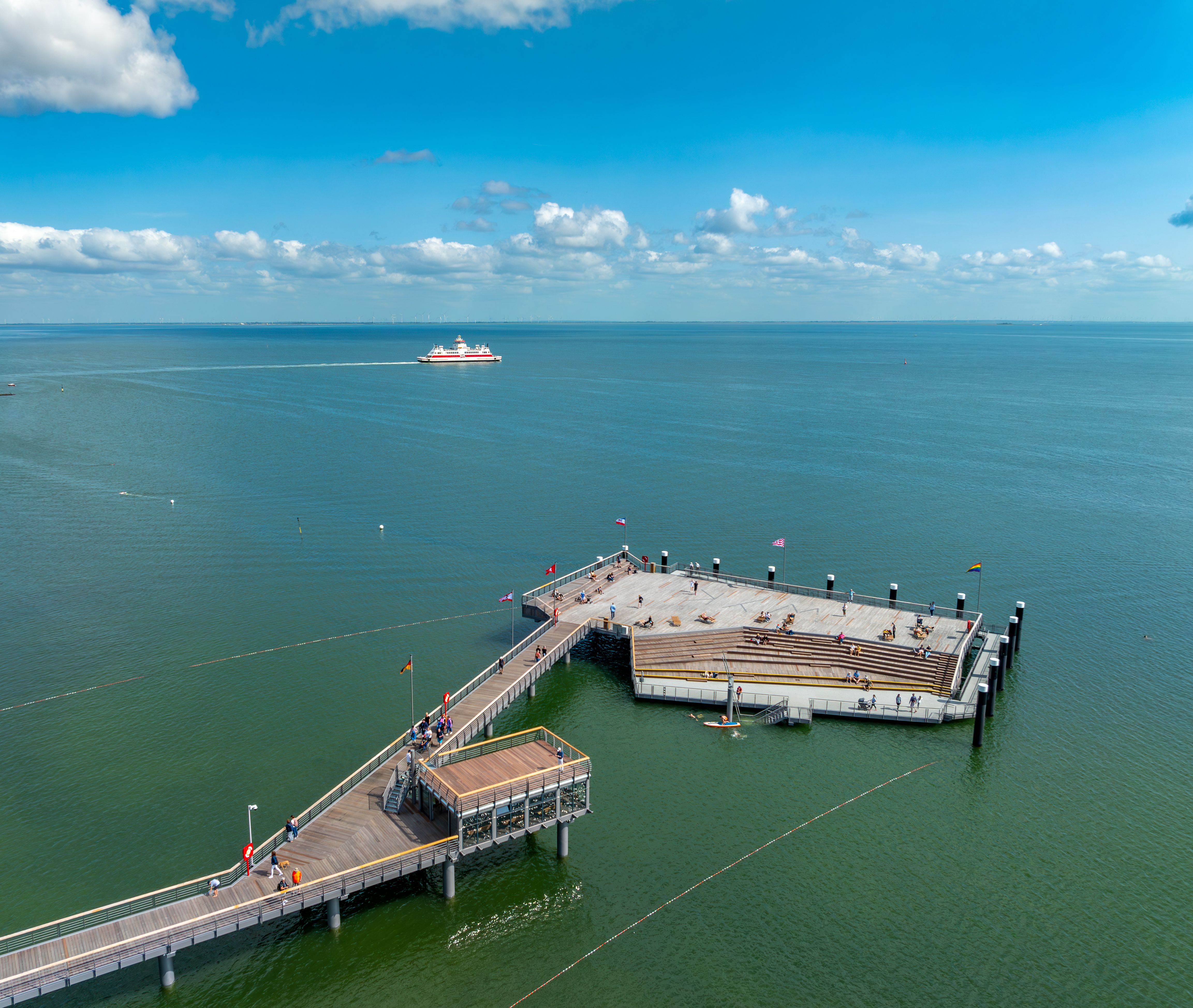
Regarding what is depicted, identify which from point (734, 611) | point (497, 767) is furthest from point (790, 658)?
point (497, 767)

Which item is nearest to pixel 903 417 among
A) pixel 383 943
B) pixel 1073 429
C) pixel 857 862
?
pixel 1073 429

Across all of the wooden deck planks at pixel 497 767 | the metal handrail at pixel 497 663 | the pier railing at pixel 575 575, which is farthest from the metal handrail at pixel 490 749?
the pier railing at pixel 575 575

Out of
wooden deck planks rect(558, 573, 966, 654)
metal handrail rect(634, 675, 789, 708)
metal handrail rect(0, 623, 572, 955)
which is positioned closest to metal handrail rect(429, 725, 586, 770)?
metal handrail rect(0, 623, 572, 955)

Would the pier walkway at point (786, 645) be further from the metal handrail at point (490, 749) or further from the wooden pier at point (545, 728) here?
the metal handrail at point (490, 749)

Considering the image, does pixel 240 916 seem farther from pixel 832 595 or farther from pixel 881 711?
pixel 832 595

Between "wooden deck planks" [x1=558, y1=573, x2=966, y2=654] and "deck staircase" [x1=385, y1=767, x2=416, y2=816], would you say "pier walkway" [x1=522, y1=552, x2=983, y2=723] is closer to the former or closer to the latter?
"wooden deck planks" [x1=558, y1=573, x2=966, y2=654]
